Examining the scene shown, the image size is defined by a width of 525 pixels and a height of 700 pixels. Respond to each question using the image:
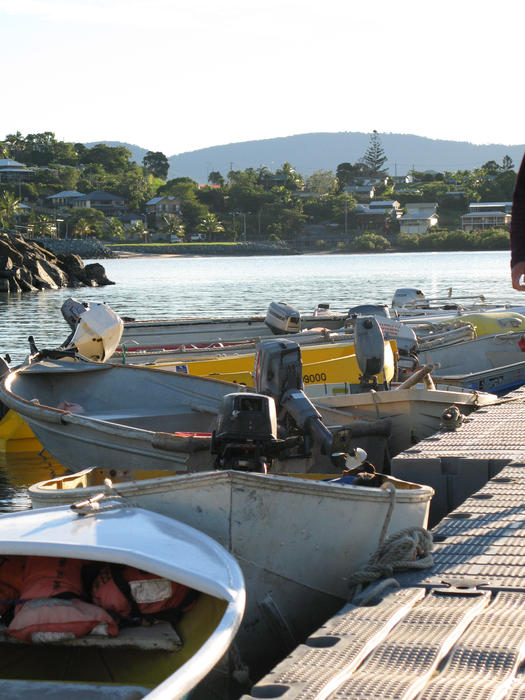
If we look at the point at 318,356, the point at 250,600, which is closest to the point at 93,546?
the point at 250,600

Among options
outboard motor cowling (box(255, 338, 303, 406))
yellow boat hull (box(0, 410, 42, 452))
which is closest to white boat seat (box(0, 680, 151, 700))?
outboard motor cowling (box(255, 338, 303, 406))

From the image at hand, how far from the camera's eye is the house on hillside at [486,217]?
154375 mm

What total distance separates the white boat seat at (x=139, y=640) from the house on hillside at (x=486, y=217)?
153 metres

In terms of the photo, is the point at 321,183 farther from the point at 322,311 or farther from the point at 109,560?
the point at 109,560

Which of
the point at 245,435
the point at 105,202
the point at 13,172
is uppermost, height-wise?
the point at 13,172

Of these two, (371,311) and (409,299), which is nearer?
(371,311)

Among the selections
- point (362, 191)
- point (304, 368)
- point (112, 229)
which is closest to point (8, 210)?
point (112, 229)

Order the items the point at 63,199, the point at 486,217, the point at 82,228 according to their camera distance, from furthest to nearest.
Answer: the point at 63,199
the point at 486,217
the point at 82,228

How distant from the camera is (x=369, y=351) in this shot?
35.7 ft

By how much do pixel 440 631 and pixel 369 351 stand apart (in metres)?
6.67

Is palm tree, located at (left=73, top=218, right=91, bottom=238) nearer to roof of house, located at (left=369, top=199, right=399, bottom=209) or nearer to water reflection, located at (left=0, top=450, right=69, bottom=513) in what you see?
roof of house, located at (left=369, top=199, right=399, bottom=209)

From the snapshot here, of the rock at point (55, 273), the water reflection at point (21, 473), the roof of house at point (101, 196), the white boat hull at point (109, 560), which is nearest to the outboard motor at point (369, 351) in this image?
the water reflection at point (21, 473)

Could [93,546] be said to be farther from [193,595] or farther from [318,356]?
[318,356]

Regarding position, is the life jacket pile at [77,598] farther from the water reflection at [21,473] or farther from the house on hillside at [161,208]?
the house on hillside at [161,208]
